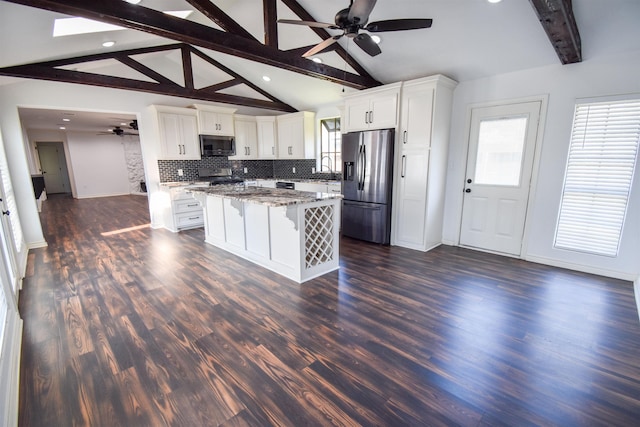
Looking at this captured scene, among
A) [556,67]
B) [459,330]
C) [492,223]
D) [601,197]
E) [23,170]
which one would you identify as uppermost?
[556,67]

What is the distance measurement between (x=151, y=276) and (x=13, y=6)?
8.16 feet

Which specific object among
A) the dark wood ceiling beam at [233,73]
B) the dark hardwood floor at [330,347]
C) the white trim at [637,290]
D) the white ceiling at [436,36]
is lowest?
the dark hardwood floor at [330,347]

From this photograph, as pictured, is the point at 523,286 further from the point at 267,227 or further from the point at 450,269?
the point at 267,227

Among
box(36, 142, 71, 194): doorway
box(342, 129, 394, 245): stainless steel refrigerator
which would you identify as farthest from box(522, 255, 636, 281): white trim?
box(36, 142, 71, 194): doorway

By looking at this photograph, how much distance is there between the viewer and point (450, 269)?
335 centimetres

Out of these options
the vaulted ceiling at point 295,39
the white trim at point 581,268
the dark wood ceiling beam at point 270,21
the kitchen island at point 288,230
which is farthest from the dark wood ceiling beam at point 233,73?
the white trim at point 581,268

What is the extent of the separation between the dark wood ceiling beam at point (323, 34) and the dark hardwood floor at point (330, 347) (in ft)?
9.24

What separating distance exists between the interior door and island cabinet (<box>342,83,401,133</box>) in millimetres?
1084

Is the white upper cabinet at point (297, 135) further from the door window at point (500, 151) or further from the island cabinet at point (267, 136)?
the door window at point (500, 151)

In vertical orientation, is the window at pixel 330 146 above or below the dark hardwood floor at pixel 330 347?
above

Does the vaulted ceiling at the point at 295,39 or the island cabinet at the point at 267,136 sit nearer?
the vaulted ceiling at the point at 295,39

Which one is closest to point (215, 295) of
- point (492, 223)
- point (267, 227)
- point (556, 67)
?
point (267, 227)

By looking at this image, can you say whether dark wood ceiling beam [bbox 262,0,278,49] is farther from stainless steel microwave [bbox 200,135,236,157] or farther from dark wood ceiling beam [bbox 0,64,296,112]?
stainless steel microwave [bbox 200,135,236,157]

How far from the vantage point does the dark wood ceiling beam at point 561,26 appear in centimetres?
204
